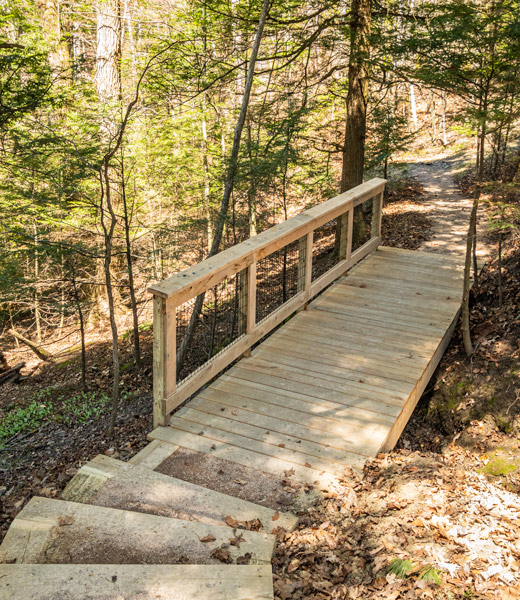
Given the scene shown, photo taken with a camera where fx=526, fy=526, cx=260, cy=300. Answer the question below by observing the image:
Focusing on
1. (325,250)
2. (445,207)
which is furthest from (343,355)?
(445,207)

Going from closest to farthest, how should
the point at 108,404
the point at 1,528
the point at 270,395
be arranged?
the point at 1,528
the point at 270,395
the point at 108,404

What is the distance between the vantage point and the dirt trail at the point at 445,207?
32.1ft

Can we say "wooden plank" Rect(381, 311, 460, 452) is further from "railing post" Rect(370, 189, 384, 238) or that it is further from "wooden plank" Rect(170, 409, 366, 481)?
"railing post" Rect(370, 189, 384, 238)

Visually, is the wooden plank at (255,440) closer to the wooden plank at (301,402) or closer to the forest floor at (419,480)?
the forest floor at (419,480)

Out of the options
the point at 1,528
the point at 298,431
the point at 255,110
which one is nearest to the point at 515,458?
the point at 298,431

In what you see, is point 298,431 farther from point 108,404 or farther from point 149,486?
point 108,404

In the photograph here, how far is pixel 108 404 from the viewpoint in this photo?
25.7 feet

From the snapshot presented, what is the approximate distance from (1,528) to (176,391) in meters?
1.58

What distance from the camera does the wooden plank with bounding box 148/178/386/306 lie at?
4168 millimetres

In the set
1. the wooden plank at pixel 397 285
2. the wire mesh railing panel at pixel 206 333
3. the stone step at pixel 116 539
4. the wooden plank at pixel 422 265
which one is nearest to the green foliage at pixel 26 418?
the wire mesh railing panel at pixel 206 333

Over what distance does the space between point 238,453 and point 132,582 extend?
1.90 m

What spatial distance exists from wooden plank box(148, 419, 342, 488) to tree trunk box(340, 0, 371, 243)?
6.17 m

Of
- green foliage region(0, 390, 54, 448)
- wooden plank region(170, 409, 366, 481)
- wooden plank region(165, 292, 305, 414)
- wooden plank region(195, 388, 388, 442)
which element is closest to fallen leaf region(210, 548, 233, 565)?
wooden plank region(170, 409, 366, 481)

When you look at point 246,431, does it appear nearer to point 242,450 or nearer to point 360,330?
point 242,450
